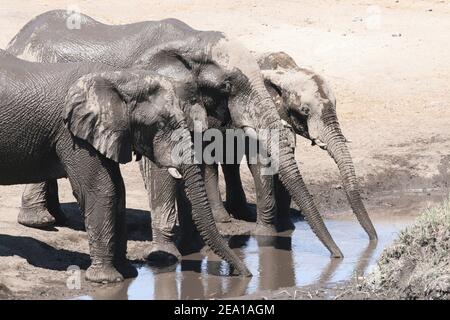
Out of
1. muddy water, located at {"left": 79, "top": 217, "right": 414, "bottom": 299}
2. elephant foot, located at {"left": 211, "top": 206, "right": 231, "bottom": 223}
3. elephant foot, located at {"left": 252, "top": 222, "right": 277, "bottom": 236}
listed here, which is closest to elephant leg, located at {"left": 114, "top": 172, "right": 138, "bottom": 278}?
muddy water, located at {"left": 79, "top": 217, "right": 414, "bottom": 299}

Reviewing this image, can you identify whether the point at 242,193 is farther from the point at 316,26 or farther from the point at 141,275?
the point at 316,26

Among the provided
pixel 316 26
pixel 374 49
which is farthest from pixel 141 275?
pixel 316 26

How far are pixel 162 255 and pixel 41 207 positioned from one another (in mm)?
1456

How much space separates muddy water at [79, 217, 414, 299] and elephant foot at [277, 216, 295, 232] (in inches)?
3.4

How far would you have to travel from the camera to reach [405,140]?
17.6 m

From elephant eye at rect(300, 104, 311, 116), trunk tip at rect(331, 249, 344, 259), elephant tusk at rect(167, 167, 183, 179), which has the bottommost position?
trunk tip at rect(331, 249, 344, 259)

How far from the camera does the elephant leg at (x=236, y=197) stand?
569 inches

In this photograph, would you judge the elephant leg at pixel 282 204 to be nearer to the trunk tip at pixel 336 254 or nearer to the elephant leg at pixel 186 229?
the elephant leg at pixel 186 229

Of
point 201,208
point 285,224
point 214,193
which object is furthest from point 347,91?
point 201,208

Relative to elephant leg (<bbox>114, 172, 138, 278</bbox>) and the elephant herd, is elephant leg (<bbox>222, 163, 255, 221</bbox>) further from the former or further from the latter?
elephant leg (<bbox>114, 172, 138, 278</bbox>)

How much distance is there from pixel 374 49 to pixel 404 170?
22.3 feet

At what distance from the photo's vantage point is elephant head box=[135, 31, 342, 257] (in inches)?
495

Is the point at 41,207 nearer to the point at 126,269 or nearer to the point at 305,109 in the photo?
the point at 126,269

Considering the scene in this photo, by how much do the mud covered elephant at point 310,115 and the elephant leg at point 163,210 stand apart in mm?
1684
